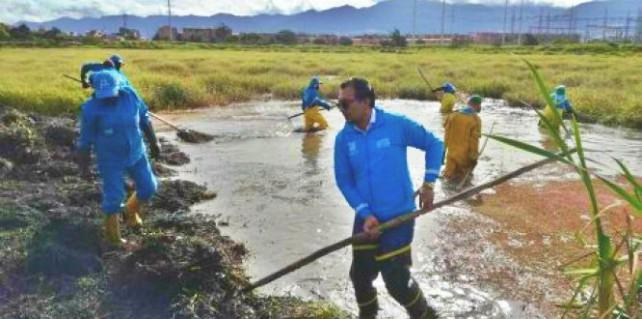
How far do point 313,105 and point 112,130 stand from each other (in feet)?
27.1

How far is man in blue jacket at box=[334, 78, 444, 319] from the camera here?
363cm

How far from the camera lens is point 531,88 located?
2092 centimetres

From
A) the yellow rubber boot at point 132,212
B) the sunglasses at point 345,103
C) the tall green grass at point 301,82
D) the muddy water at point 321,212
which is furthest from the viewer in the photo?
the tall green grass at point 301,82

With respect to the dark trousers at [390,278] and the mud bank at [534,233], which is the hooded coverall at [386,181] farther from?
the mud bank at [534,233]

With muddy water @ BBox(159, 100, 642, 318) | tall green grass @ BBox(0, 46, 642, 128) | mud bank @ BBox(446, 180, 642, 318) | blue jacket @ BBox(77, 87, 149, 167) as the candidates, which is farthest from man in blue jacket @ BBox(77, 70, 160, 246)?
tall green grass @ BBox(0, 46, 642, 128)

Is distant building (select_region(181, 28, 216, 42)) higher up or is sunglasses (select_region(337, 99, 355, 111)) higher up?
distant building (select_region(181, 28, 216, 42))

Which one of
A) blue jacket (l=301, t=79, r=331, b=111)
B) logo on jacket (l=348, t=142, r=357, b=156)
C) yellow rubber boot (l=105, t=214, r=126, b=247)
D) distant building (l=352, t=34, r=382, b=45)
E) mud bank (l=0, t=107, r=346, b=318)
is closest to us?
logo on jacket (l=348, t=142, r=357, b=156)

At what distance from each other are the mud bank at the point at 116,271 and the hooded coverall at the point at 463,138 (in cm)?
380

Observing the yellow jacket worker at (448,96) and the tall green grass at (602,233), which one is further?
the yellow jacket worker at (448,96)

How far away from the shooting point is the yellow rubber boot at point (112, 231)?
543 centimetres

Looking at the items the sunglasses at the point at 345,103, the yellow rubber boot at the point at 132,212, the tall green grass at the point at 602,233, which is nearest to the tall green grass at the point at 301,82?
the yellow rubber boot at the point at 132,212

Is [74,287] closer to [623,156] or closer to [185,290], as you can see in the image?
[185,290]

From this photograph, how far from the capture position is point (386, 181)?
12.1 ft

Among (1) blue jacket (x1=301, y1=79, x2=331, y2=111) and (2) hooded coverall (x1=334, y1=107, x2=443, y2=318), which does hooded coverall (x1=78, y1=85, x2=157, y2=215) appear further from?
(1) blue jacket (x1=301, y1=79, x2=331, y2=111)
